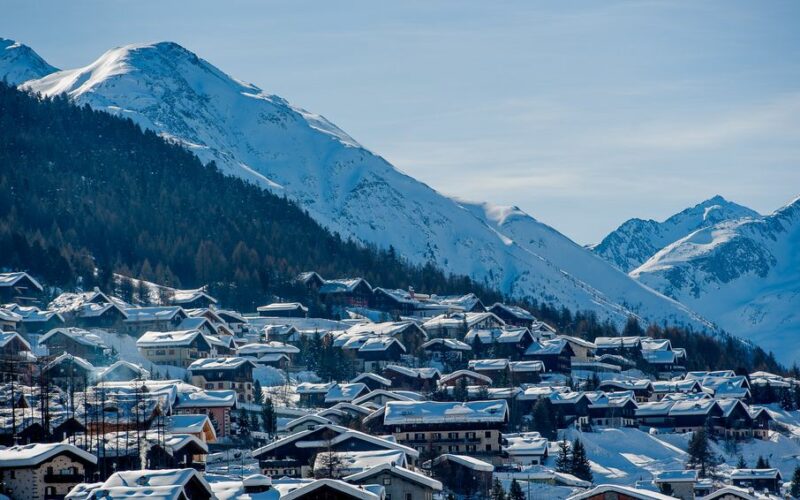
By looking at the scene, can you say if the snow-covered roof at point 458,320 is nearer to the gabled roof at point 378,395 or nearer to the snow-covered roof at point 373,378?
the snow-covered roof at point 373,378

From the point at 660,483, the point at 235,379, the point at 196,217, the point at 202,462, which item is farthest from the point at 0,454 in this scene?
the point at 196,217

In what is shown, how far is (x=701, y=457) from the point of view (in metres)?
109

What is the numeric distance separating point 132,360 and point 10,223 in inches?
1716

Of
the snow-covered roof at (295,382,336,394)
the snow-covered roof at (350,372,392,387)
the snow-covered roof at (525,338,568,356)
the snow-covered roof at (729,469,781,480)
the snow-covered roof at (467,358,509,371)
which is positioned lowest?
the snow-covered roof at (729,469,781,480)

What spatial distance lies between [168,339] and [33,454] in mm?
56253

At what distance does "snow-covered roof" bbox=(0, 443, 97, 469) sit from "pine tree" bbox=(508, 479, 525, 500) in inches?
888

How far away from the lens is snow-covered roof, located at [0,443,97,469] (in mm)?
70750

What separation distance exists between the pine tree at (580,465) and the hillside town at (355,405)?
14cm

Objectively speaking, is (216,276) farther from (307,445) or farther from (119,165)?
(307,445)

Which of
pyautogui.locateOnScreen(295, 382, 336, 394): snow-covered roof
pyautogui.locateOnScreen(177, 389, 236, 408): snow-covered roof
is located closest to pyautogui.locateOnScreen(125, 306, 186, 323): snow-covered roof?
pyautogui.locateOnScreen(295, 382, 336, 394): snow-covered roof

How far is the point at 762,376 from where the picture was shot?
516 feet

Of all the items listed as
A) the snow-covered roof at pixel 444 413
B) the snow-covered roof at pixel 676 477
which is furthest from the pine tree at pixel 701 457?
the snow-covered roof at pixel 444 413

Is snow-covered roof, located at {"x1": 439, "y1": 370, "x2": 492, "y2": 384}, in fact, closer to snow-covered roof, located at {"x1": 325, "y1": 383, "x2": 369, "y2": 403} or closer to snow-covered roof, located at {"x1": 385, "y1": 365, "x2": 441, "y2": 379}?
snow-covered roof, located at {"x1": 385, "y1": 365, "x2": 441, "y2": 379}

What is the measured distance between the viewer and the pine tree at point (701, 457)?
10681cm
